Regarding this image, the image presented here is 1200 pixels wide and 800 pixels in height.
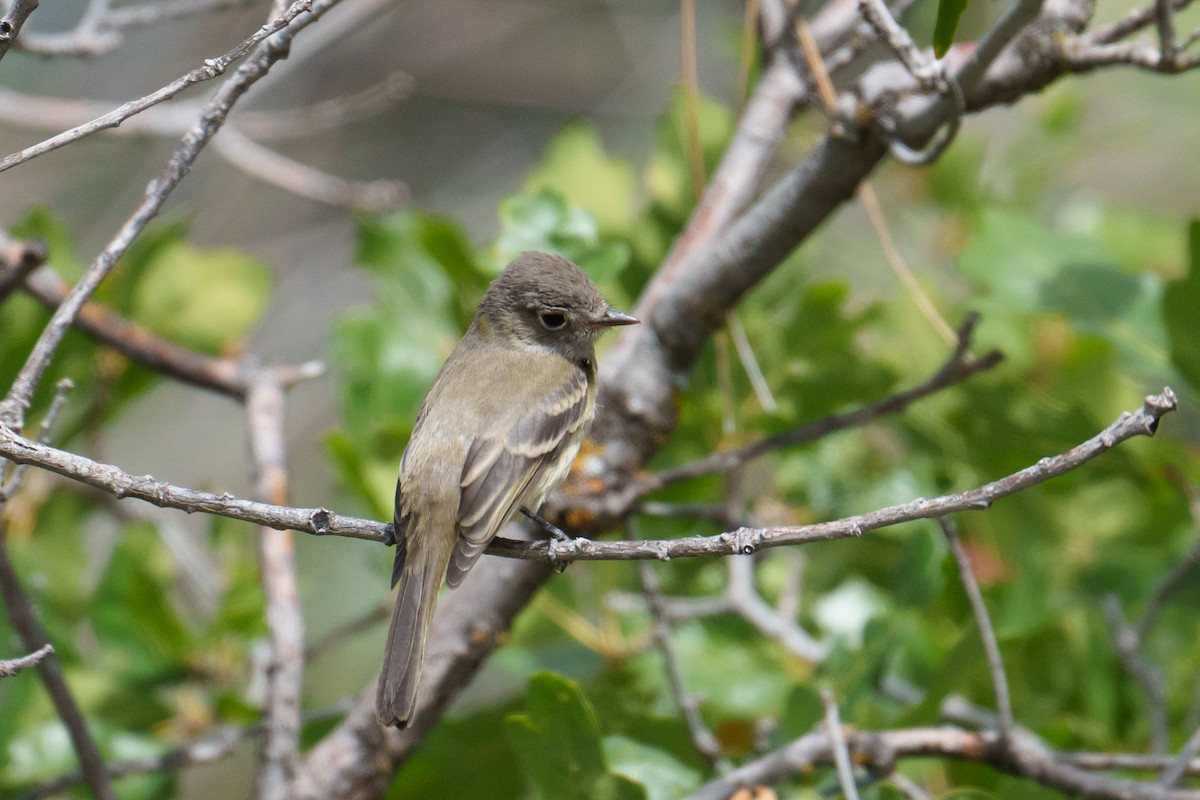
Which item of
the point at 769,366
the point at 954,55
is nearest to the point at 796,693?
the point at 769,366

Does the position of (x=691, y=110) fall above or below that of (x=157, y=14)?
below

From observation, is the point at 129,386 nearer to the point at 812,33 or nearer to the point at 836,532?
the point at 812,33

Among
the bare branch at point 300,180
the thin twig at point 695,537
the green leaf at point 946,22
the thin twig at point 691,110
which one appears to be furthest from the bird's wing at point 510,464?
the bare branch at point 300,180

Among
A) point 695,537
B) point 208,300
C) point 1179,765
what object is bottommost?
point 1179,765

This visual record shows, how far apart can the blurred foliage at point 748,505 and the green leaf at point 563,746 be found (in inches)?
6.9

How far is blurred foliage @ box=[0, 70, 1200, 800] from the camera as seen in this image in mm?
2824

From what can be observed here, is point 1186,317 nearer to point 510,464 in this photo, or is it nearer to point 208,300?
point 510,464

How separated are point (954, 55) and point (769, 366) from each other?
1.04 metres

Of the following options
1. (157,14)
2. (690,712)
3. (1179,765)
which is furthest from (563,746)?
(157,14)

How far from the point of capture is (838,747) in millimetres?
2244

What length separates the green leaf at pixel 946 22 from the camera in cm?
203

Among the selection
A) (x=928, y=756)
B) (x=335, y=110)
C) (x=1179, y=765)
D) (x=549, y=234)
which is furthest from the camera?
(x=335, y=110)

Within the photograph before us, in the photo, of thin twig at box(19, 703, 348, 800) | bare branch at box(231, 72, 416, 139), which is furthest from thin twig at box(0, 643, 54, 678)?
bare branch at box(231, 72, 416, 139)

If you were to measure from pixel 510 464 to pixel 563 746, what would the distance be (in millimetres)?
663
